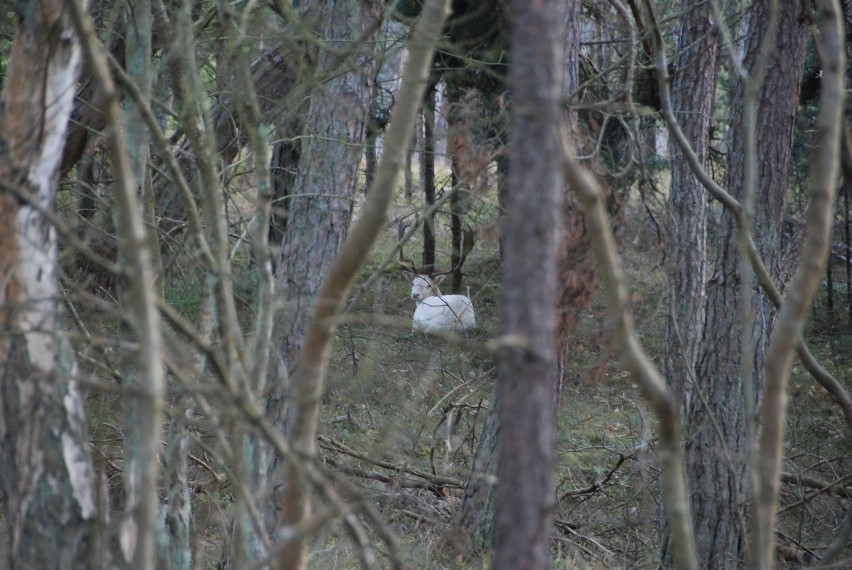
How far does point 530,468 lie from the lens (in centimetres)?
150

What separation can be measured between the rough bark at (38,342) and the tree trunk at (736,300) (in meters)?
4.38

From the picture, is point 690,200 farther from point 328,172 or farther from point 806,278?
point 806,278

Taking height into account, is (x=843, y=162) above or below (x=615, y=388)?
above

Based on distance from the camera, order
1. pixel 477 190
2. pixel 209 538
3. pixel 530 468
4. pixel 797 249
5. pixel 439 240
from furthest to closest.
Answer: pixel 439 240 → pixel 797 249 → pixel 209 538 → pixel 477 190 → pixel 530 468

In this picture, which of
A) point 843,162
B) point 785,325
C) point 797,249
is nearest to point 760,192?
point 797,249

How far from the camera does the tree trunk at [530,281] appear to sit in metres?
1.48

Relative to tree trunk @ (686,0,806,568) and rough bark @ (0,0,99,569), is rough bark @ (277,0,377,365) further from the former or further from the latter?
tree trunk @ (686,0,806,568)

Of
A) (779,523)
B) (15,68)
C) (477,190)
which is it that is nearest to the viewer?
(15,68)

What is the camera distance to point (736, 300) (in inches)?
227

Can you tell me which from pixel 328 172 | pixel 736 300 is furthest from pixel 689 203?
pixel 328 172

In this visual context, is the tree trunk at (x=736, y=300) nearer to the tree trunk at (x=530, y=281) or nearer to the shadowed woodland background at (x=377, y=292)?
the shadowed woodland background at (x=377, y=292)

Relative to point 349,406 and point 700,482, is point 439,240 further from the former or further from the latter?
point 700,482

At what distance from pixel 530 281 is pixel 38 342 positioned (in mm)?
1513

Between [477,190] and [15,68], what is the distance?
8.22 ft
